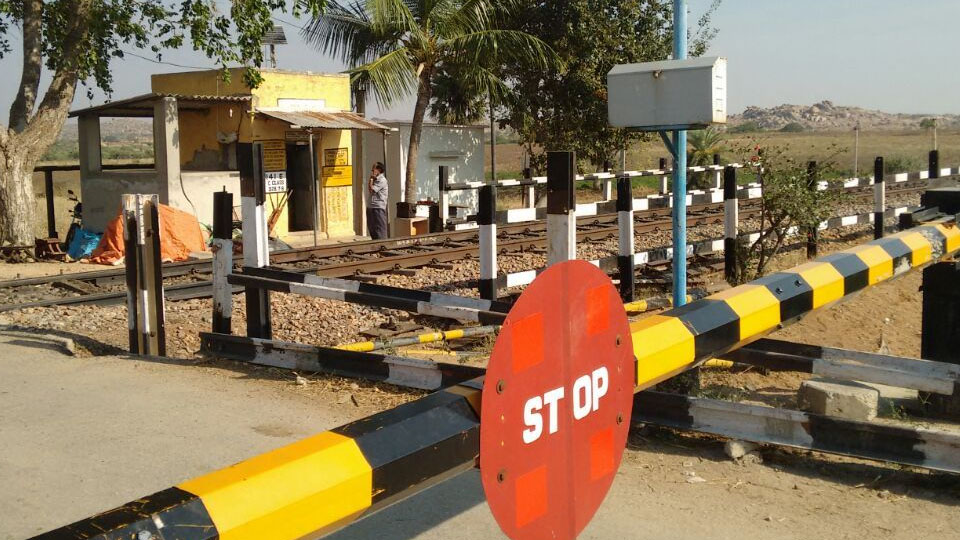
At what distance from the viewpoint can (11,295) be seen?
11.4 m

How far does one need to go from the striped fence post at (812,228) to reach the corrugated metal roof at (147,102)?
11.7 m

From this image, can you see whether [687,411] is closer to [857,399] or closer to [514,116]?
[857,399]

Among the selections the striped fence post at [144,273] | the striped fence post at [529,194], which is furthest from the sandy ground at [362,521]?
the striped fence post at [529,194]

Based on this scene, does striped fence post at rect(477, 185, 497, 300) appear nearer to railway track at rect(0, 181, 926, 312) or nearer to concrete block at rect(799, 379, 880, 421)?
concrete block at rect(799, 379, 880, 421)

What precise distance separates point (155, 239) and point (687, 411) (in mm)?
4384

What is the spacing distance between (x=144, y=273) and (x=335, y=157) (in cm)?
1492

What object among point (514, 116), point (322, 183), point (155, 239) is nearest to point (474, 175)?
point (514, 116)

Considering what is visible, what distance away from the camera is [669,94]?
5.27 m

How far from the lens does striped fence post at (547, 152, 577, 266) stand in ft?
13.3

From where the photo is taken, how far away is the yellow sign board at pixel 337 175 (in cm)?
2153

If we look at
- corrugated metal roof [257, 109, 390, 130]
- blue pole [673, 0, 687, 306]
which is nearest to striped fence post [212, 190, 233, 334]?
blue pole [673, 0, 687, 306]

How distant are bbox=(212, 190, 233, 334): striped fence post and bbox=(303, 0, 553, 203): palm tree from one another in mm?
16494

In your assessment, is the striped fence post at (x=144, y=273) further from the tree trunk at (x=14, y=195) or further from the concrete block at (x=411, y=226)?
the concrete block at (x=411, y=226)

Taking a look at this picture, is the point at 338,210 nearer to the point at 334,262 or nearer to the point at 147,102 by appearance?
the point at 147,102
